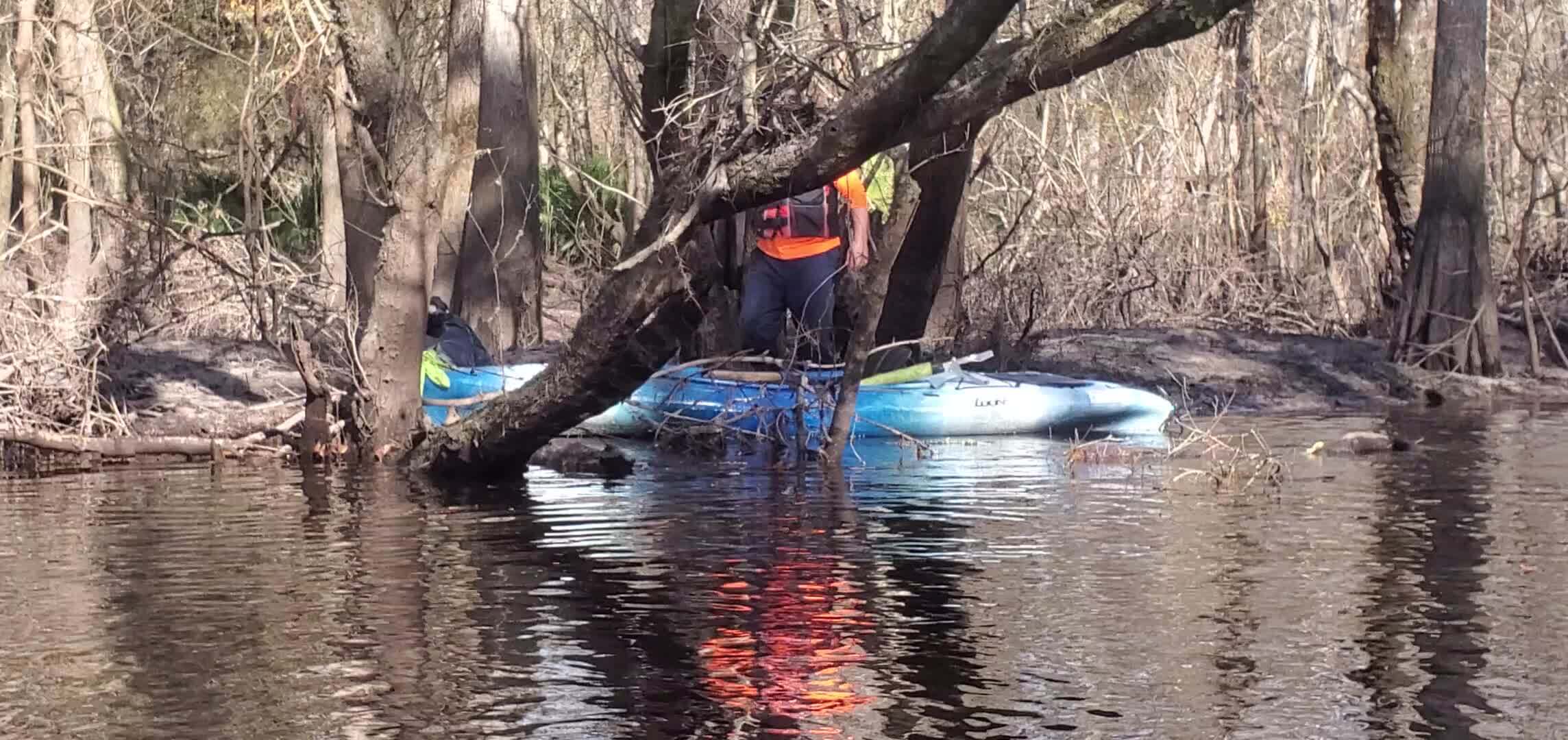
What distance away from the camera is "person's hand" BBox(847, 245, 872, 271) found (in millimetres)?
14180

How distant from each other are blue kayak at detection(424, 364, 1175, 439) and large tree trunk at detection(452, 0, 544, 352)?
306 cm

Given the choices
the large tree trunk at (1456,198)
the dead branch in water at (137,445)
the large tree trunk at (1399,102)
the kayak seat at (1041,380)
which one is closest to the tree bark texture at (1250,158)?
the large tree trunk at (1399,102)

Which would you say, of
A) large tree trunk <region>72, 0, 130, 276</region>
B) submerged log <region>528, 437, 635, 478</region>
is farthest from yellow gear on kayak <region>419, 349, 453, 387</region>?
large tree trunk <region>72, 0, 130, 276</region>

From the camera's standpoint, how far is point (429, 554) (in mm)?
9500

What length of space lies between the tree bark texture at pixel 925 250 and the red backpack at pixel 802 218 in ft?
1.68

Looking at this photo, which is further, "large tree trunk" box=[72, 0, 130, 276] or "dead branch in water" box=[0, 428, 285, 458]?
"large tree trunk" box=[72, 0, 130, 276]

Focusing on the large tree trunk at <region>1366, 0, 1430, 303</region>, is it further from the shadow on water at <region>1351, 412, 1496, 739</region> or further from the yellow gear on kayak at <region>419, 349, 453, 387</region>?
the yellow gear on kayak at <region>419, 349, 453, 387</region>

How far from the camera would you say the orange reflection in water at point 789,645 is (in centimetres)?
632

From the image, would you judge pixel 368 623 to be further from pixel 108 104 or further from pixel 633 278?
pixel 108 104

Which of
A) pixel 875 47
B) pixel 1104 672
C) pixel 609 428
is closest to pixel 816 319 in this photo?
pixel 609 428

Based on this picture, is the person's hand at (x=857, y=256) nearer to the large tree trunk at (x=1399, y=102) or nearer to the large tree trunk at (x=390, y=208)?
the large tree trunk at (x=390, y=208)

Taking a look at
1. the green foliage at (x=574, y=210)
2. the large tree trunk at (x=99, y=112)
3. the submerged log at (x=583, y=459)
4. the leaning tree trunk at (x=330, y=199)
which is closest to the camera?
the submerged log at (x=583, y=459)

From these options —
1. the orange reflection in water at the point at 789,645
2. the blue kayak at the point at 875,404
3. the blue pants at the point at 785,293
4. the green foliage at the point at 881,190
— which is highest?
the green foliage at the point at 881,190

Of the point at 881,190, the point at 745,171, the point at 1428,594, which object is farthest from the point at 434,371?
the point at 1428,594
